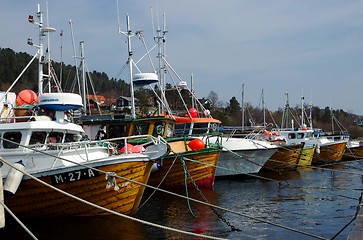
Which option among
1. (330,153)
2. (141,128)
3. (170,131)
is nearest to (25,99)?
(141,128)

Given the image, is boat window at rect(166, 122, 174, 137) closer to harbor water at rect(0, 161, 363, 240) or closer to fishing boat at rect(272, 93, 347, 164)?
harbor water at rect(0, 161, 363, 240)

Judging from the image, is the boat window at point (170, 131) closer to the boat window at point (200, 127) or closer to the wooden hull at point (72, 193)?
the boat window at point (200, 127)

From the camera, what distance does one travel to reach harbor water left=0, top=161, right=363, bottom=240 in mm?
11375

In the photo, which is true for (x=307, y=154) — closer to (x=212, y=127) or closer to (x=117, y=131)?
(x=212, y=127)

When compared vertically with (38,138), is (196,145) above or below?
below

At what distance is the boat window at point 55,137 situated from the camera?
12.7 meters

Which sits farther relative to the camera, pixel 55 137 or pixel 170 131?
pixel 170 131

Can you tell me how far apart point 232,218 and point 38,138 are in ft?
20.2

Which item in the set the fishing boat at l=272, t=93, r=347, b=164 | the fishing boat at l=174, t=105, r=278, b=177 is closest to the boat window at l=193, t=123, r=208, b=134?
the fishing boat at l=174, t=105, r=278, b=177

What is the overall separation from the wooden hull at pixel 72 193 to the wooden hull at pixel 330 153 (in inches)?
940

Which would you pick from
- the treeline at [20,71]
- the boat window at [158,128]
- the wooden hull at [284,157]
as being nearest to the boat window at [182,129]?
the boat window at [158,128]

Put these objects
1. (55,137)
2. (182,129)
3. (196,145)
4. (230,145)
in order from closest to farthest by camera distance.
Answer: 1. (55,137)
2. (196,145)
3. (230,145)
4. (182,129)

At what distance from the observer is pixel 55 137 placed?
12.8m

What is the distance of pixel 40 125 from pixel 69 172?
5.44 feet
